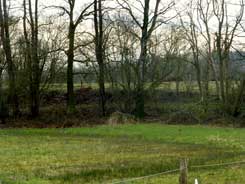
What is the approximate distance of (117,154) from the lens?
21484 mm

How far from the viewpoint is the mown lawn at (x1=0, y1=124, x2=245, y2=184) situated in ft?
50.9

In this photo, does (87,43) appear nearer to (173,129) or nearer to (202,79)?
(173,129)

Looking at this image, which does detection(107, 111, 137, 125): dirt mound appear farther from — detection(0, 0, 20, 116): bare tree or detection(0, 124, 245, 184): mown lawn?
detection(0, 0, 20, 116): bare tree

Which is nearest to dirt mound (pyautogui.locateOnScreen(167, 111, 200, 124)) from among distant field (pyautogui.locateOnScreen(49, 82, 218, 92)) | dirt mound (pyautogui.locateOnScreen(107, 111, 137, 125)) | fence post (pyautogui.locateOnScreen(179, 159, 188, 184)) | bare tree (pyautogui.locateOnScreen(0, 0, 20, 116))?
dirt mound (pyautogui.locateOnScreen(107, 111, 137, 125))

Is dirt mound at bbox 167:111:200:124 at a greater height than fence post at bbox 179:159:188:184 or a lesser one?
lesser

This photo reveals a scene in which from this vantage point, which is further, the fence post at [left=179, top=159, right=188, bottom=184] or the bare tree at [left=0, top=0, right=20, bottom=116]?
the bare tree at [left=0, top=0, right=20, bottom=116]

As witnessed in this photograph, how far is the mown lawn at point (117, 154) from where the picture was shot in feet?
50.9

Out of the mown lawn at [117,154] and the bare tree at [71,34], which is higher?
the bare tree at [71,34]

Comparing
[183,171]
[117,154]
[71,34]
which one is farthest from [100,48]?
[183,171]

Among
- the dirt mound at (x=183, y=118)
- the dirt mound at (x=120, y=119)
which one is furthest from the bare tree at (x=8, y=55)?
the dirt mound at (x=183, y=118)

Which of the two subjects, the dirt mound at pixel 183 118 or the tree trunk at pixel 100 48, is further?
the tree trunk at pixel 100 48

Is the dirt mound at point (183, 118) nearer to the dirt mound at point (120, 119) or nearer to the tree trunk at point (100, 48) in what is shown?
the dirt mound at point (120, 119)

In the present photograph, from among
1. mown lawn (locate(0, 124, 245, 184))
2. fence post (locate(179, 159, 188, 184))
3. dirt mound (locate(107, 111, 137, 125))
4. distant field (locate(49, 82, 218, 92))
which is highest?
distant field (locate(49, 82, 218, 92))

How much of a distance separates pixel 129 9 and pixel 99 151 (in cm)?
2326
